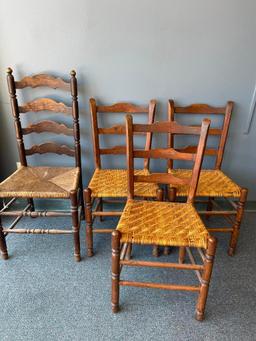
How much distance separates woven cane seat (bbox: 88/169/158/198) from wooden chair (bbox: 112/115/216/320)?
3.5 inches

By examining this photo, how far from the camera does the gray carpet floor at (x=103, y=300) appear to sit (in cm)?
125

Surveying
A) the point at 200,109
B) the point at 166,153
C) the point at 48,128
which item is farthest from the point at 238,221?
the point at 48,128

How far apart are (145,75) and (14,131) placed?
40.4 inches

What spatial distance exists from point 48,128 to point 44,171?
295 mm

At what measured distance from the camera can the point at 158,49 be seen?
168 centimetres

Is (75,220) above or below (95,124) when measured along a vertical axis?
below

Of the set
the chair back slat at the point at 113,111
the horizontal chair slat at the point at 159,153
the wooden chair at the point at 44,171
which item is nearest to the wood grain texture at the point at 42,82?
the wooden chair at the point at 44,171

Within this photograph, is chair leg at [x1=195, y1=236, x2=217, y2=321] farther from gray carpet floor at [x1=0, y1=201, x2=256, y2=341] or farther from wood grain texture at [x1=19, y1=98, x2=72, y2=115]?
wood grain texture at [x1=19, y1=98, x2=72, y2=115]

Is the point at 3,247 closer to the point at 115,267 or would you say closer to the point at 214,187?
the point at 115,267

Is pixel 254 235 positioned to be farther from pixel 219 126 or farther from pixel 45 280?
pixel 45 280

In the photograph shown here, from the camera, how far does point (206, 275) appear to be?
118 centimetres

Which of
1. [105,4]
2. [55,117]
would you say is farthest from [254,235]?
[105,4]

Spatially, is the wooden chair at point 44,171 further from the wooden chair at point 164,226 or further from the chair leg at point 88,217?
the wooden chair at point 164,226

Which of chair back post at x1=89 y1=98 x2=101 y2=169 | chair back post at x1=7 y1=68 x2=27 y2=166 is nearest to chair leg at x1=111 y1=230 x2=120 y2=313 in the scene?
chair back post at x1=89 y1=98 x2=101 y2=169
